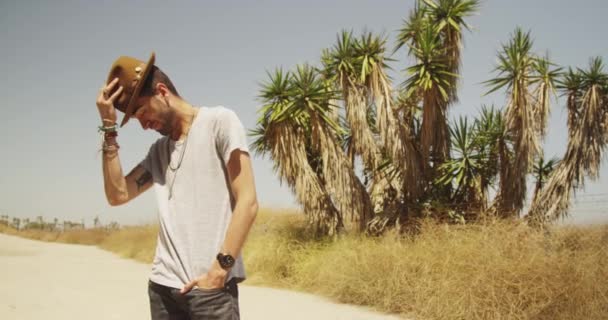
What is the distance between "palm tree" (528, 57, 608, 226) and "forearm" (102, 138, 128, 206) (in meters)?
10.2

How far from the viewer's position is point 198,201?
1764 millimetres

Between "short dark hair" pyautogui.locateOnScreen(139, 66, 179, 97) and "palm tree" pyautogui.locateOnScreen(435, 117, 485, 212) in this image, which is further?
"palm tree" pyautogui.locateOnScreen(435, 117, 485, 212)

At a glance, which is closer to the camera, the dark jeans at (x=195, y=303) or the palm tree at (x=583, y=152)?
the dark jeans at (x=195, y=303)

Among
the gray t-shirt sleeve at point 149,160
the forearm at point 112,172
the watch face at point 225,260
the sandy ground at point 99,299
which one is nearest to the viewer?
the watch face at point 225,260

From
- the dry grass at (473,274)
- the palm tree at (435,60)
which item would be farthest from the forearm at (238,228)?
the palm tree at (435,60)

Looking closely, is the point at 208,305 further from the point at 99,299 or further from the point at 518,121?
the point at 518,121

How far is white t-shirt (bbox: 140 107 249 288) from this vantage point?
1.73 m

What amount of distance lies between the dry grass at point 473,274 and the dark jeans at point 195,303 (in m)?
4.78

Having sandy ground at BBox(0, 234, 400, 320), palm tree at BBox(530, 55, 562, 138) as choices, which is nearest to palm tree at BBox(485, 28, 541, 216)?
palm tree at BBox(530, 55, 562, 138)

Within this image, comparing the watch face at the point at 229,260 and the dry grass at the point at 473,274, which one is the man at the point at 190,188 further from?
the dry grass at the point at 473,274

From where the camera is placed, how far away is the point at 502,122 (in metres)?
10.9

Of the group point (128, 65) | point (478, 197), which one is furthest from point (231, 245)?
point (478, 197)

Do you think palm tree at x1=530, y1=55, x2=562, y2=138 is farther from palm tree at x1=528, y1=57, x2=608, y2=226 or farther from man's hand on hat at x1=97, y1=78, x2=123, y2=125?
man's hand on hat at x1=97, y1=78, x2=123, y2=125

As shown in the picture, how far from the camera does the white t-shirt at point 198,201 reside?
5.66 feet
